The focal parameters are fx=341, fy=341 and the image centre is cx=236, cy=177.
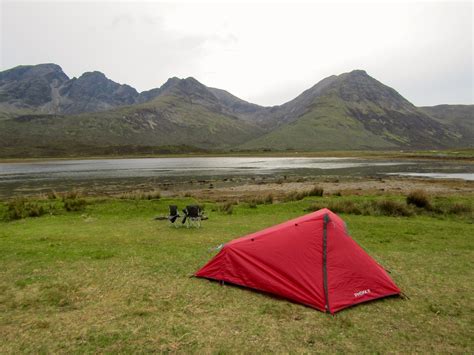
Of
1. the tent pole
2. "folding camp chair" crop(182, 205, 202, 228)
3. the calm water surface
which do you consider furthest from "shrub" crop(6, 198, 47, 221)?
the calm water surface

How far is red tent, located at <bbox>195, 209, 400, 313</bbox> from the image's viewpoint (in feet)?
27.1

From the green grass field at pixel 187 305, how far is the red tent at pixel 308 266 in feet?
0.96

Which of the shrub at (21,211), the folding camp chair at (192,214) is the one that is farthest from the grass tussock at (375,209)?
the shrub at (21,211)

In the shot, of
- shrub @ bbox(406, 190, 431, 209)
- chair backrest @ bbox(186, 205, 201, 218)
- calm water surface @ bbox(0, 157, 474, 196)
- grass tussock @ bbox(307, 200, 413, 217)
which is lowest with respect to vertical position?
calm water surface @ bbox(0, 157, 474, 196)

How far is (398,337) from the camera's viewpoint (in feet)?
21.9

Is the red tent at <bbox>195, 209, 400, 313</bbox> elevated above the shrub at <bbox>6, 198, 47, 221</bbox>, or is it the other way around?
the red tent at <bbox>195, 209, 400, 313</bbox>

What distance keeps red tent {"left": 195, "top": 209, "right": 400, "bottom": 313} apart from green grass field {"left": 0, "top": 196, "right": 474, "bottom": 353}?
0.29 meters

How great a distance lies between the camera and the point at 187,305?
8.05 m

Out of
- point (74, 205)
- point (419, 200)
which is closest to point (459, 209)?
point (419, 200)

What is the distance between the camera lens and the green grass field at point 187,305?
646 cm

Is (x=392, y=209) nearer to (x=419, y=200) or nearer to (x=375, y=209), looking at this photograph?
(x=375, y=209)

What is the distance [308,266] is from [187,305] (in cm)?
314

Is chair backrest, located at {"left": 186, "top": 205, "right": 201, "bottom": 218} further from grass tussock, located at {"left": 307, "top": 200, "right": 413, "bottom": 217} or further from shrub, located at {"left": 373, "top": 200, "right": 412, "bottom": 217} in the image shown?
shrub, located at {"left": 373, "top": 200, "right": 412, "bottom": 217}

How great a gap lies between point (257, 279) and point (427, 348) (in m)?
4.06
